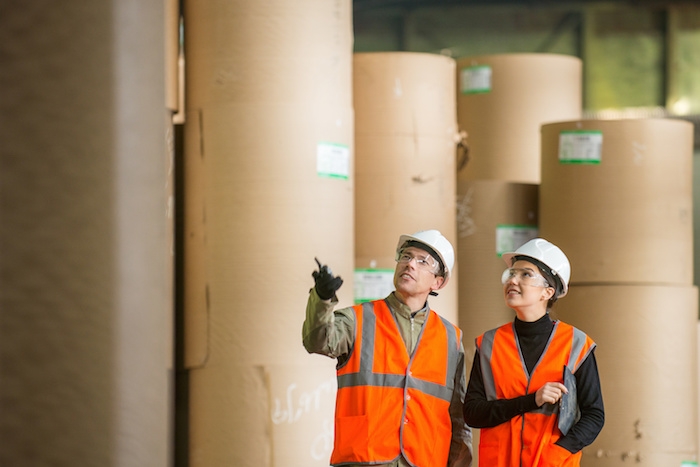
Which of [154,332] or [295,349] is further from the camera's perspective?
[295,349]

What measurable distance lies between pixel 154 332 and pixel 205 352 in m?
2.44

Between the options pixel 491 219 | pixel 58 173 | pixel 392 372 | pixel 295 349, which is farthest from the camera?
pixel 491 219

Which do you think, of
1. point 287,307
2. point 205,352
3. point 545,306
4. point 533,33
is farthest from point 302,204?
point 533,33

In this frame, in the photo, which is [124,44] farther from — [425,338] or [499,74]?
[499,74]

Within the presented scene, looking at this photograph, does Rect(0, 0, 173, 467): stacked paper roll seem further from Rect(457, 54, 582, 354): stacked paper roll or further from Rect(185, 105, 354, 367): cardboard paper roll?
Rect(457, 54, 582, 354): stacked paper roll

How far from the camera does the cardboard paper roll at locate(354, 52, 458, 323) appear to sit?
3.51 meters

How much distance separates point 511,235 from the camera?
3.91m

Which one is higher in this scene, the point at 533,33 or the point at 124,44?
the point at 533,33

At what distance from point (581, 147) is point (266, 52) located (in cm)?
135

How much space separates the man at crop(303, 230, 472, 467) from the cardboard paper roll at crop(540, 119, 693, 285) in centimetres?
113

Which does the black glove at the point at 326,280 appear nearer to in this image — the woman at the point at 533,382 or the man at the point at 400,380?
the man at the point at 400,380

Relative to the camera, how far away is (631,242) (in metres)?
3.57

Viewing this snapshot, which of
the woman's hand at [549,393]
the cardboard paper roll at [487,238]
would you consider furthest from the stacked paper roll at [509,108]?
the woman's hand at [549,393]

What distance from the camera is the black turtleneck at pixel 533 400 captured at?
2.39m
